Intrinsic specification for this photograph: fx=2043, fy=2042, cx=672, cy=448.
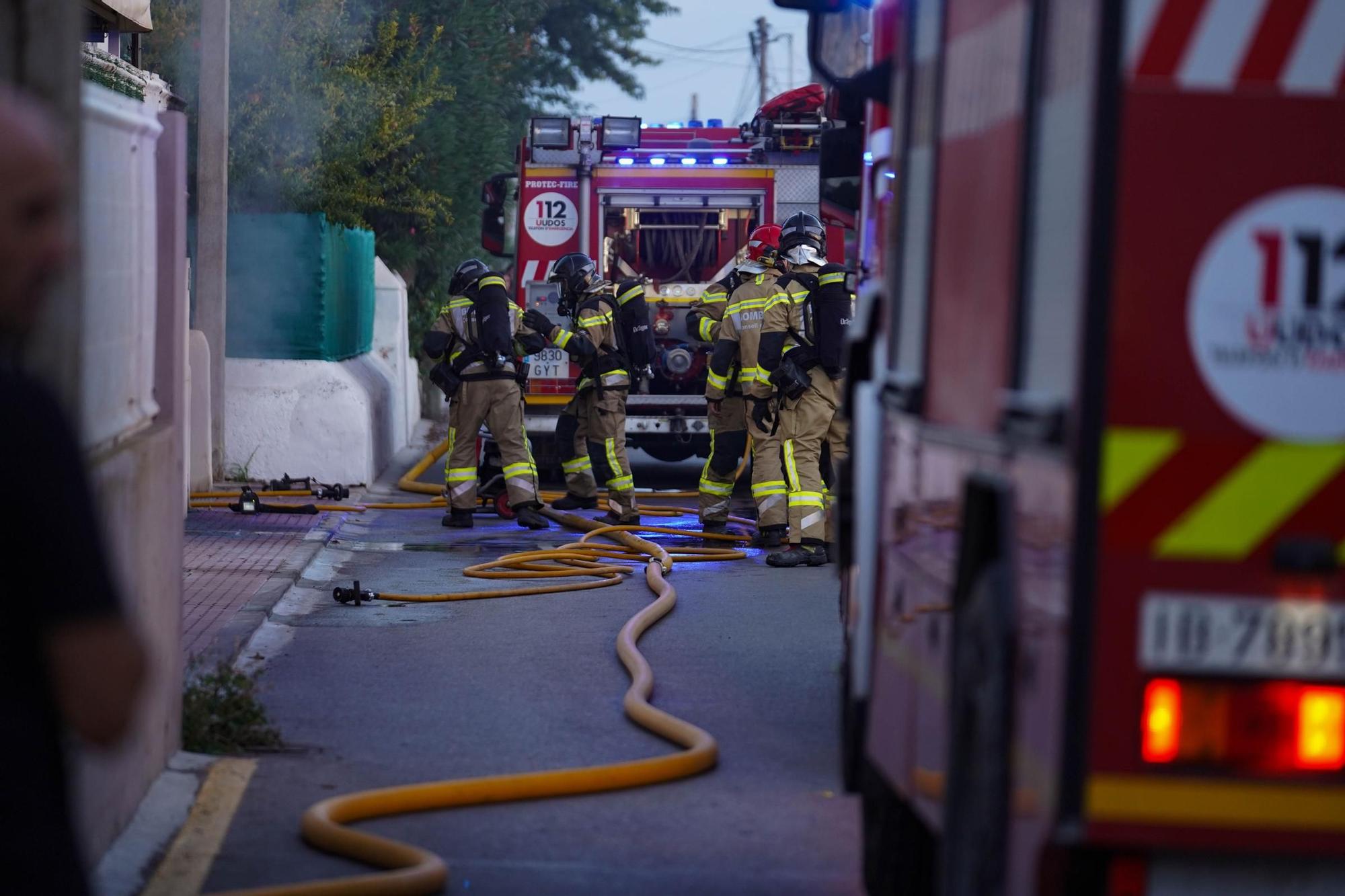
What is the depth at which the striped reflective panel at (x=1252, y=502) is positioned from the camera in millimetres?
3160

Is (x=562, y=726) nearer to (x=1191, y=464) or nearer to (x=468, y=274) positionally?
(x=1191, y=464)

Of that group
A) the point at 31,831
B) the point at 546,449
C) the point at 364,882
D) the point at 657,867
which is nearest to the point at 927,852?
the point at 657,867

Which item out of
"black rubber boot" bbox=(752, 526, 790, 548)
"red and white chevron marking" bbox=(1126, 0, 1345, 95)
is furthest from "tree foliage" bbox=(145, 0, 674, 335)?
"red and white chevron marking" bbox=(1126, 0, 1345, 95)

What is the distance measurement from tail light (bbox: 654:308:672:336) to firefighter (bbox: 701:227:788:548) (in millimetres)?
3405

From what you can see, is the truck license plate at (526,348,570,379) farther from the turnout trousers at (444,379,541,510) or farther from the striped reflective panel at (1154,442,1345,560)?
the striped reflective panel at (1154,442,1345,560)

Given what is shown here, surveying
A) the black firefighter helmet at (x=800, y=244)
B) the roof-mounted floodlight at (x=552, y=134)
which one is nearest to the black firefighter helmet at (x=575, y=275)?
the roof-mounted floodlight at (x=552, y=134)

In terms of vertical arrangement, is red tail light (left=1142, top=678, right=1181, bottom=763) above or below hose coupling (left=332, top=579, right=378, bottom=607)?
above

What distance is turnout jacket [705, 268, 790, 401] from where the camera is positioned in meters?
13.1

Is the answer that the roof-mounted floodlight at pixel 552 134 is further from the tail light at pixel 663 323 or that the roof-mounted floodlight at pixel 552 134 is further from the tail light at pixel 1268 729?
the tail light at pixel 1268 729

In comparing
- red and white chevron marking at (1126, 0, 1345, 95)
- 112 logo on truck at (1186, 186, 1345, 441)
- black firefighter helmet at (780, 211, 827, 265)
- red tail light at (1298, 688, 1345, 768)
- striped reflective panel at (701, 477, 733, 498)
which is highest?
red and white chevron marking at (1126, 0, 1345, 95)

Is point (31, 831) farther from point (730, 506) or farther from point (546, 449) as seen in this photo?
point (546, 449)

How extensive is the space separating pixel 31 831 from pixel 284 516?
12.6 meters

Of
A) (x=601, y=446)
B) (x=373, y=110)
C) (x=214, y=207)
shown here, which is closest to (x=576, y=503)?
(x=601, y=446)

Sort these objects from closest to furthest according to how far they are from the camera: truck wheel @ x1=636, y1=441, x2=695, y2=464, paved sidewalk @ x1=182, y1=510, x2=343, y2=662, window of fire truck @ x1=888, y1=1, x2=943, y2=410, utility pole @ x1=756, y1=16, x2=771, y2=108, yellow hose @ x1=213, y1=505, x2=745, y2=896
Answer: window of fire truck @ x1=888, y1=1, x2=943, y2=410
yellow hose @ x1=213, y1=505, x2=745, y2=896
paved sidewalk @ x1=182, y1=510, x2=343, y2=662
truck wheel @ x1=636, y1=441, x2=695, y2=464
utility pole @ x1=756, y1=16, x2=771, y2=108
